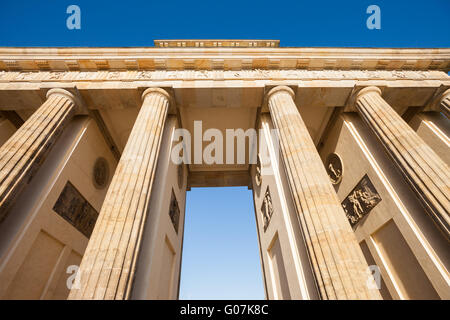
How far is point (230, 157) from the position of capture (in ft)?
40.1

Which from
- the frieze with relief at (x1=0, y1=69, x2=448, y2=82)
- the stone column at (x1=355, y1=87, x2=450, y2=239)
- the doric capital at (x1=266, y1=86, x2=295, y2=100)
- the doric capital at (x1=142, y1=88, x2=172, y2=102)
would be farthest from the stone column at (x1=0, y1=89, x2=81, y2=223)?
the stone column at (x1=355, y1=87, x2=450, y2=239)

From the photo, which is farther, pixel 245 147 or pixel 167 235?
pixel 245 147

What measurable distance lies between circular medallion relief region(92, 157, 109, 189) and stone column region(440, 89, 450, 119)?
15.9 m

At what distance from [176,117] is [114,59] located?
12.7 feet

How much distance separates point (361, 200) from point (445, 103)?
5.71 meters

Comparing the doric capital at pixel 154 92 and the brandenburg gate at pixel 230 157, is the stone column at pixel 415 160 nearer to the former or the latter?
the brandenburg gate at pixel 230 157

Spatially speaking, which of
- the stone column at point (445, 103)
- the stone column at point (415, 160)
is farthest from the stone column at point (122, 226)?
the stone column at point (445, 103)

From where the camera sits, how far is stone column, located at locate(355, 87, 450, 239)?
540 cm

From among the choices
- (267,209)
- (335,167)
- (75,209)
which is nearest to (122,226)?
(75,209)

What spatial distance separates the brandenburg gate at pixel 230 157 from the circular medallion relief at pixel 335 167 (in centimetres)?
10

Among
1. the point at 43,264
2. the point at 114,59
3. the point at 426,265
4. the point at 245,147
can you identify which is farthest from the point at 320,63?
the point at 43,264

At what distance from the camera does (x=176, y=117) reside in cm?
905

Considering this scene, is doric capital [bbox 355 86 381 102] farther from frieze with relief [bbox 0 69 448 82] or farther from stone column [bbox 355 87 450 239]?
frieze with relief [bbox 0 69 448 82]

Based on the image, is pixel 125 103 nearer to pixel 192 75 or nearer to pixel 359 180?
pixel 192 75
